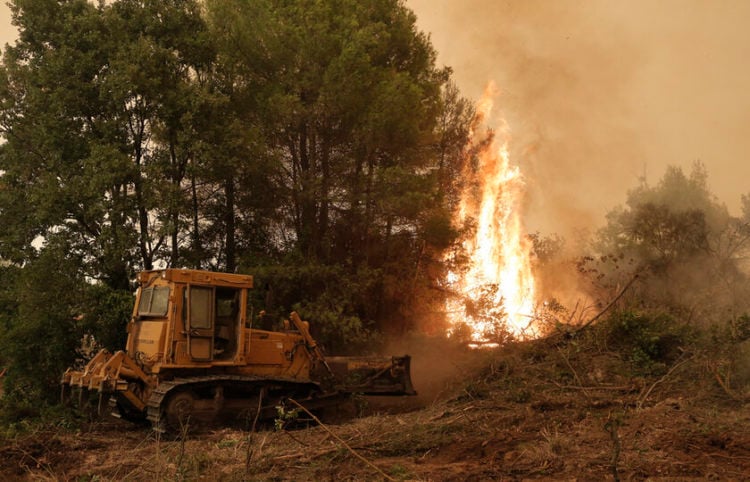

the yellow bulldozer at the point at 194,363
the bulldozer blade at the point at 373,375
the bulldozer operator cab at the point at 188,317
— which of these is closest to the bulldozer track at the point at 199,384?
the yellow bulldozer at the point at 194,363

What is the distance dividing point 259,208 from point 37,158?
6.49m

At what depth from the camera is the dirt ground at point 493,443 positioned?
281 inches

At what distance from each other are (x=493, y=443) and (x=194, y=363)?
6093 mm

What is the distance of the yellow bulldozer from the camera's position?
36.3 feet

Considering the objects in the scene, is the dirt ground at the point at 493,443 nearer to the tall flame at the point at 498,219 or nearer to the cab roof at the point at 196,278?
the cab roof at the point at 196,278

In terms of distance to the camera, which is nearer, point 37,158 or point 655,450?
point 655,450

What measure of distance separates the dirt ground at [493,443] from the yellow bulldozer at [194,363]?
1.99 feet

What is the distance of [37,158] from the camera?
17.4m

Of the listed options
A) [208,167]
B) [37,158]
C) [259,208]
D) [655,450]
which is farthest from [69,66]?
[655,450]

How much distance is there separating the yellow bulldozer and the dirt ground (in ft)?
1.99

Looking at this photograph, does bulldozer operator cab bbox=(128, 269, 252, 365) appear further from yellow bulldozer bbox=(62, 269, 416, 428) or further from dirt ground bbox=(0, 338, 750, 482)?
dirt ground bbox=(0, 338, 750, 482)

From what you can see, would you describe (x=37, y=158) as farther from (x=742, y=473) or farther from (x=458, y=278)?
(x=742, y=473)

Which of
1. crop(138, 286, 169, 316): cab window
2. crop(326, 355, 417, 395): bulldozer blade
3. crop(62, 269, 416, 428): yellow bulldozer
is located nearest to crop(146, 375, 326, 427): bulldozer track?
crop(62, 269, 416, 428): yellow bulldozer

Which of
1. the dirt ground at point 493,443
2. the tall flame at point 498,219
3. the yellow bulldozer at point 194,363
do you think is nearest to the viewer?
the dirt ground at point 493,443
